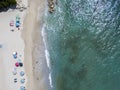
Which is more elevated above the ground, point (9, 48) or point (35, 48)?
point (9, 48)

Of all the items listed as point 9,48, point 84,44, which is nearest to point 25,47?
point 9,48

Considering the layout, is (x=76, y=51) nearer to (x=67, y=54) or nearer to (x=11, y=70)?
(x=67, y=54)

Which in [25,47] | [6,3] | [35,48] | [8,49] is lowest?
[35,48]

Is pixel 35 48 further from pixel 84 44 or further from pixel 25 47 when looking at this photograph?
pixel 84 44

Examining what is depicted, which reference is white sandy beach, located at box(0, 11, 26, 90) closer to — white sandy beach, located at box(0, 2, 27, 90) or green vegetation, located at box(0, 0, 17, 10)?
white sandy beach, located at box(0, 2, 27, 90)

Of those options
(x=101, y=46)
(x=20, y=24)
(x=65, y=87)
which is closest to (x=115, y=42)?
(x=101, y=46)

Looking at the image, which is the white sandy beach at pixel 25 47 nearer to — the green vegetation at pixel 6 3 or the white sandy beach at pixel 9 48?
the white sandy beach at pixel 9 48

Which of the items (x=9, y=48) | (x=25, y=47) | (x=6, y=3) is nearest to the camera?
(x=9, y=48)

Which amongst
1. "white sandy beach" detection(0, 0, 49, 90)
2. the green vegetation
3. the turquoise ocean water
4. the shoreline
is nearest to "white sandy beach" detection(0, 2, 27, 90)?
"white sandy beach" detection(0, 0, 49, 90)
